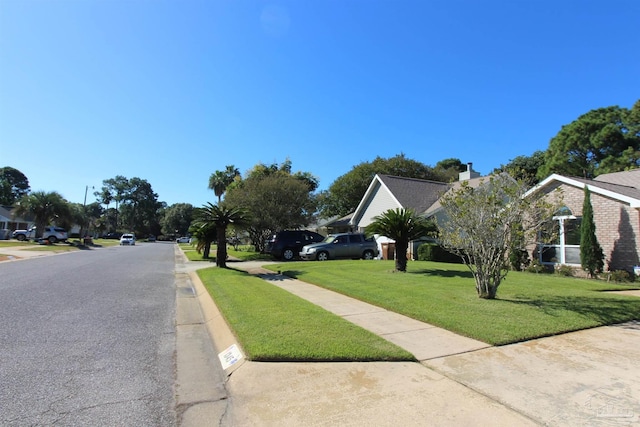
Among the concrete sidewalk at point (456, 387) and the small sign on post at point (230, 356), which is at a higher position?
the concrete sidewalk at point (456, 387)

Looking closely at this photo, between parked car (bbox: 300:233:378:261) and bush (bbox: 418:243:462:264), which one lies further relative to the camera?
parked car (bbox: 300:233:378:261)

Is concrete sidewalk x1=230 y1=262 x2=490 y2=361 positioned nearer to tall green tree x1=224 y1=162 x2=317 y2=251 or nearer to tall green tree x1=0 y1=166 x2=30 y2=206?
tall green tree x1=224 y1=162 x2=317 y2=251

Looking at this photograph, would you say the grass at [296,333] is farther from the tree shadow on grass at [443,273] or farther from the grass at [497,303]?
the tree shadow on grass at [443,273]

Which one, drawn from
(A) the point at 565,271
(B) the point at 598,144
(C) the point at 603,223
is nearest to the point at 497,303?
(A) the point at 565,271

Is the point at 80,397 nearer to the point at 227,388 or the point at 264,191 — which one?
the point at 227,388

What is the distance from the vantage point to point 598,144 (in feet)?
105

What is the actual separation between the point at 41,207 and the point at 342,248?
41243 mm

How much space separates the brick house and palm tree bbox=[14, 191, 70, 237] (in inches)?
1978

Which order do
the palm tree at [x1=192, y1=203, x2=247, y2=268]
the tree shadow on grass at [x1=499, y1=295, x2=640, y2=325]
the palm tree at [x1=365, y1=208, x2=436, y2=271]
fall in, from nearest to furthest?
the tree shadow on grass at [x1=499, y1=295, x2=640, y2=325] < the palm tree at [x1=365, y1=208, x2=436, y2=271] < the palm tree at [x1=192, y1=203, x2=247, y2=268]

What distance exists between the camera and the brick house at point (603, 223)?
1239 centimetres

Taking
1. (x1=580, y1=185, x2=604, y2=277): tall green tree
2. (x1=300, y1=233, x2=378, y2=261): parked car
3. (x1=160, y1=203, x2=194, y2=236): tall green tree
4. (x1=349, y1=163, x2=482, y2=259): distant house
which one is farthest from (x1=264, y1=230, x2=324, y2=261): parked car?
(x1=160, y1=203, x2=194, y2=236): tall green tree

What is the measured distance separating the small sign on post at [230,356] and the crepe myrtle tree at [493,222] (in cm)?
535

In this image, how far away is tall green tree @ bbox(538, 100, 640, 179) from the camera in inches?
1220

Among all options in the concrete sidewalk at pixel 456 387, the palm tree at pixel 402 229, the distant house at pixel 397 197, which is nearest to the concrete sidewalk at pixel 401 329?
the concrete sidewalk at pixel 456 387
